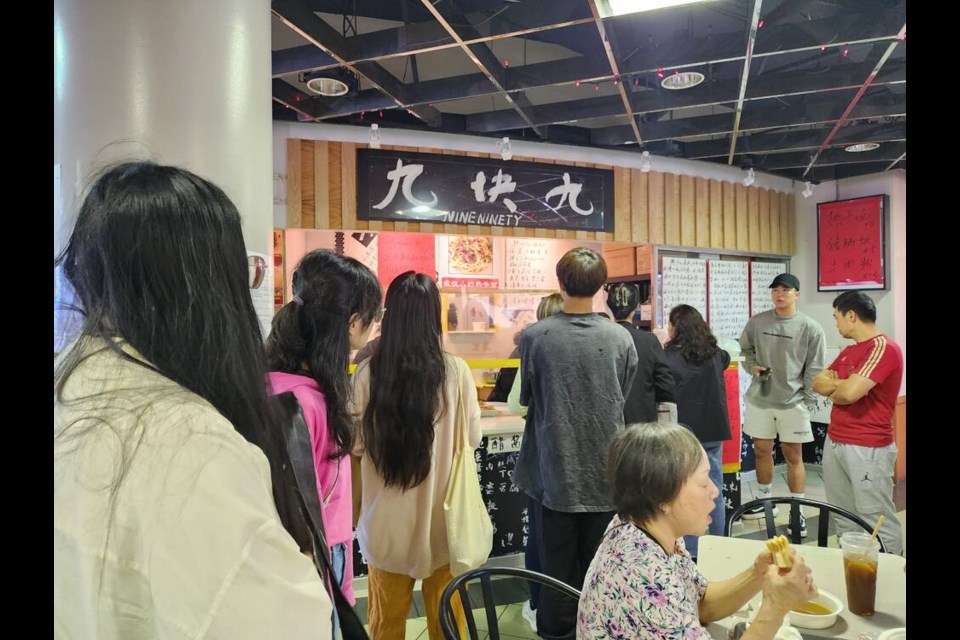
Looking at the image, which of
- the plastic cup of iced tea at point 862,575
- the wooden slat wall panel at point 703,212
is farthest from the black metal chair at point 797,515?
the wooden slat wall panel at point 703,212

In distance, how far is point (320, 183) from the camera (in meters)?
4.62

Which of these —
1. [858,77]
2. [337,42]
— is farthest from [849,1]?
[337,42]

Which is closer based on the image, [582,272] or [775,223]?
[582,272]

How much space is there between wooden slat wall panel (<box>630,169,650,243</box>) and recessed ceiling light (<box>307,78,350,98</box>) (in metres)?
2.84

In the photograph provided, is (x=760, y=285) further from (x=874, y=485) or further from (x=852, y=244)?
(x=874, y=485)

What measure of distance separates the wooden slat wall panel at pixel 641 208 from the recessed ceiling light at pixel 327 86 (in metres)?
0.71

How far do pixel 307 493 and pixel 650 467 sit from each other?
81cm

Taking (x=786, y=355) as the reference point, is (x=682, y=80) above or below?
above

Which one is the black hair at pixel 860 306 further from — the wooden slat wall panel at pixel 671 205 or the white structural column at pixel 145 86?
the white structural column at pixel 145 86

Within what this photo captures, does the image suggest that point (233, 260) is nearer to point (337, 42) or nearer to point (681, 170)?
point (337, 42)

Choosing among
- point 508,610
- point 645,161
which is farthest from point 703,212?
point 508,610

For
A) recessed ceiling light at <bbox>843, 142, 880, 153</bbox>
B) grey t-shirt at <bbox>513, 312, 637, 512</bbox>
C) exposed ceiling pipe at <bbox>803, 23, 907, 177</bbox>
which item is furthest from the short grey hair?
recessed ceiling light at <bbox>843, 142, 880, 153</bbox>

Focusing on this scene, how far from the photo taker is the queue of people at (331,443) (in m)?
0.60
